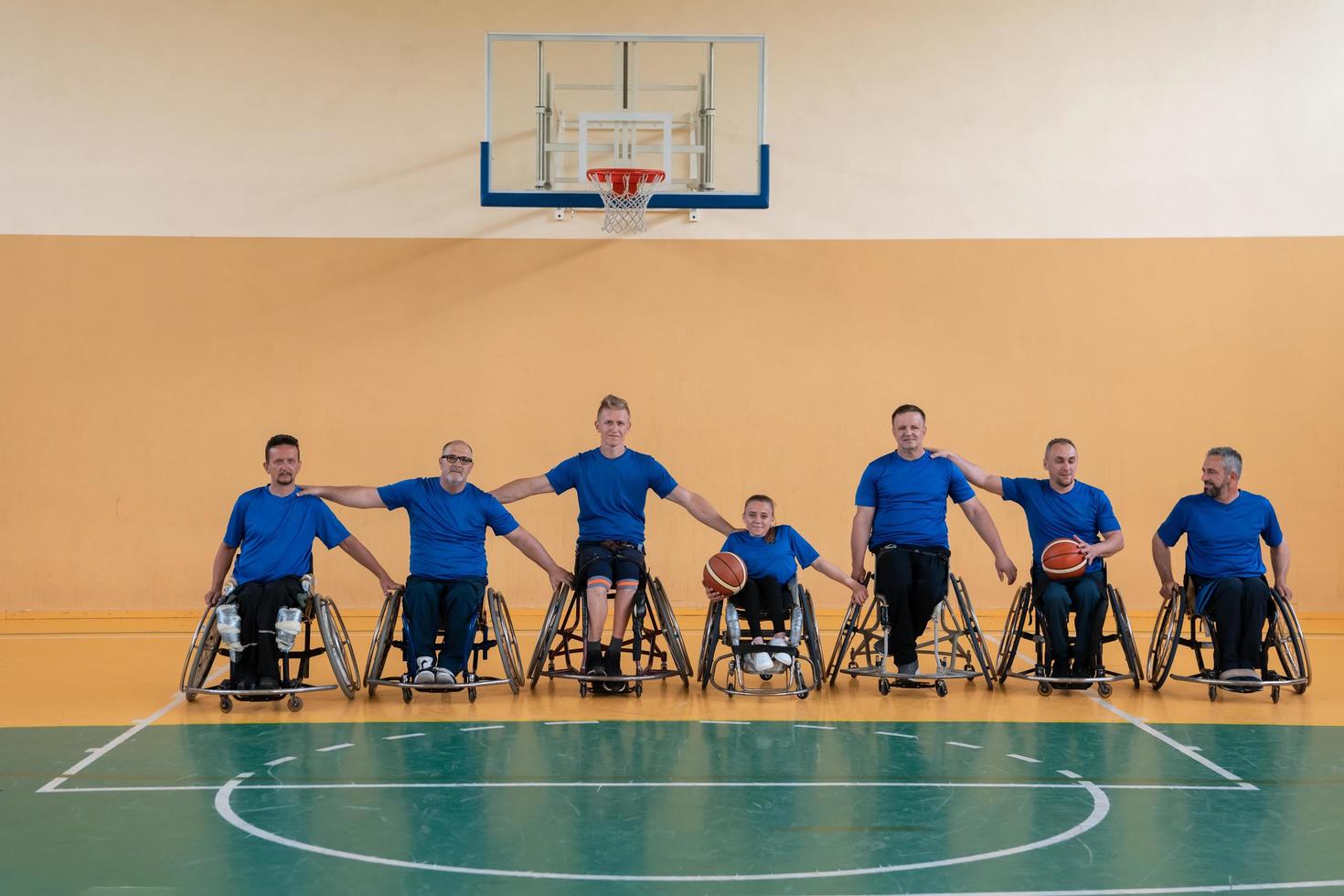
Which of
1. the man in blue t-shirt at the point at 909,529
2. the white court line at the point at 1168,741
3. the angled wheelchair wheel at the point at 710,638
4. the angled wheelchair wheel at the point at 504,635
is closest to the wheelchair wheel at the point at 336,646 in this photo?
the angled wheelchair wheel at the point at 504,635

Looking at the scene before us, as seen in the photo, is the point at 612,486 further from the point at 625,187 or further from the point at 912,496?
Result: the point at 625,187

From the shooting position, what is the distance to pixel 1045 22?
9.05 metres

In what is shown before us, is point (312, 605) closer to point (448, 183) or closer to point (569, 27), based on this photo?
point (448, 183)

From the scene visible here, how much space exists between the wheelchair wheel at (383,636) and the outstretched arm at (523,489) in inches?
27.3

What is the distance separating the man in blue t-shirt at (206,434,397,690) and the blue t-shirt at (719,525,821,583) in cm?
160

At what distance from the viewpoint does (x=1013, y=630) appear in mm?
6508

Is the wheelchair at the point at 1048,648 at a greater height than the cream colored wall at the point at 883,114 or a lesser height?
lesser

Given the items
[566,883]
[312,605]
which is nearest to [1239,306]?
[312,605]

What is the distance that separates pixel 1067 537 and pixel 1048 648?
0.53 m

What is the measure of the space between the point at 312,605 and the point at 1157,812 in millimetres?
3572

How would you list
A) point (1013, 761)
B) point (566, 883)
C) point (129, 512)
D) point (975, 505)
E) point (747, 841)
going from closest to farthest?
point (566, 883)
point (747, 841)
point (1013, 761)
point (975, 505)
point (129, 512)

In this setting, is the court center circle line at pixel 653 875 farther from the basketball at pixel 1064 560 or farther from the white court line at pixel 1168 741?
the basketball at pixel 1064 560

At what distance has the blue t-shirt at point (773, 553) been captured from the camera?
6.28 meters

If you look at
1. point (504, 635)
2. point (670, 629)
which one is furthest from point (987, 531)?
point (504, 635)
